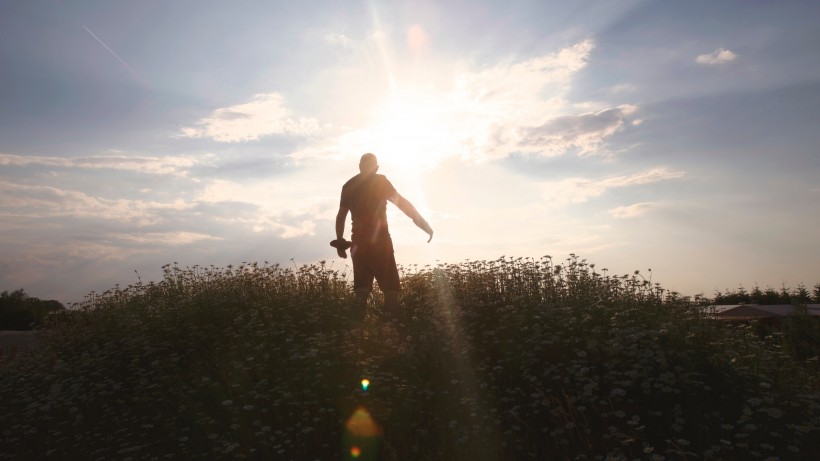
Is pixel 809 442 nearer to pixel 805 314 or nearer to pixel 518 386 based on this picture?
pixel 518 386

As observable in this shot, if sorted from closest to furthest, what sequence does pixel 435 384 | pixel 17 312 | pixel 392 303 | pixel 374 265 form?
pixel 435 384 → pixel 374 265 → pixel 392 303 → pixel 17 312

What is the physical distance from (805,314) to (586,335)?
15.4ft

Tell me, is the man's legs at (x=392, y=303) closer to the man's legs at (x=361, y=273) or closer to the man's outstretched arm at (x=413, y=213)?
the man's legs at (x=361, y=273)

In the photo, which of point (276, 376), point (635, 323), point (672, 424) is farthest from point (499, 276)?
point (672, 424)

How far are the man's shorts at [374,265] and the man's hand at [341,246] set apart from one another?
0.14 m

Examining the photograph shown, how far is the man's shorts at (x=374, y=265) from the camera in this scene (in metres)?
10.4

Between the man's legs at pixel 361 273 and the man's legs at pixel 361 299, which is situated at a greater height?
the man's legs at pixel 361 273

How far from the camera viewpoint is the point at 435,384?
7676 millimetres

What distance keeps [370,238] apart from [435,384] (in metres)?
3.48

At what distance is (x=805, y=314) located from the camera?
9.89 m

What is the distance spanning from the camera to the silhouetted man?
1045 cm

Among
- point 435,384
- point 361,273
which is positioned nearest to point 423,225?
point 361,273

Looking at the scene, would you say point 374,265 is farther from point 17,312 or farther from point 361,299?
point 17,312

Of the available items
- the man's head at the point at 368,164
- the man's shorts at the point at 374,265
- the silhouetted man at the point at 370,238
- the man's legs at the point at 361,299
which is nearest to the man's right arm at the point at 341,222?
the silhouetted man at the point at 370,238
